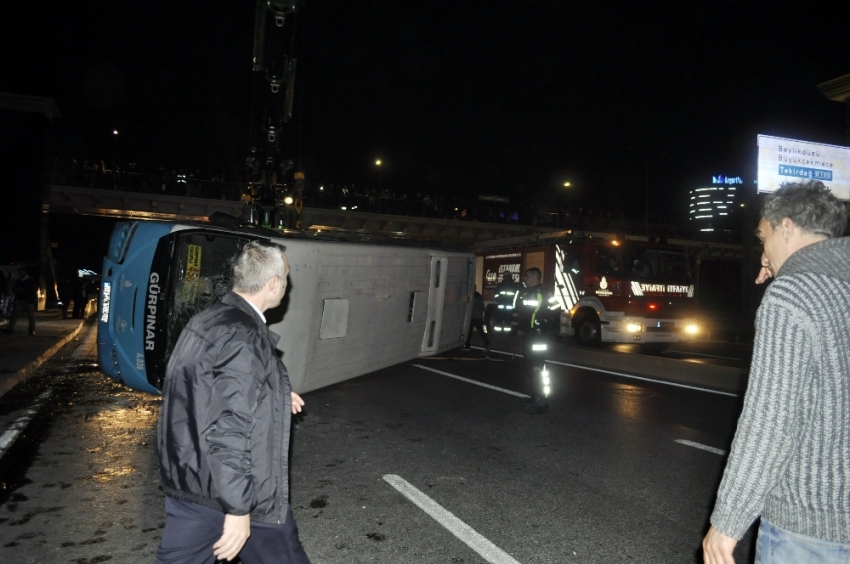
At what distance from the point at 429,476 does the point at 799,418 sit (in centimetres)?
405

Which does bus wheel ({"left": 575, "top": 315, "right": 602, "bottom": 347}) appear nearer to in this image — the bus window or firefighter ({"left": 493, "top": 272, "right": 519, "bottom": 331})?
firefighter ({"left": 493, "top": 272, "right": 519, "bottom": 331})

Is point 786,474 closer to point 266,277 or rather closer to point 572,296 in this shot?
point 266,277

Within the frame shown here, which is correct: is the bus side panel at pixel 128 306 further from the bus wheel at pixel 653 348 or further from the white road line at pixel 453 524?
the bus wheel at pixel 653 348

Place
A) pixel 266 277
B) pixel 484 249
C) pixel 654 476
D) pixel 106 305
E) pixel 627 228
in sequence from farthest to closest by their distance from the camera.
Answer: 1. pixel 627 228
2. pixel 484 249
3. pixel 106 305
4. pixel 654 476
5. pixel 266 277

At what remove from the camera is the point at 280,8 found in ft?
42.2

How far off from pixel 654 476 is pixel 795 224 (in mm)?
4065

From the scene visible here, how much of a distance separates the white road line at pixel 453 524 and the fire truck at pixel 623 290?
32.2 feet

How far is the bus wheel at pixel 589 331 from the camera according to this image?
1555 cm

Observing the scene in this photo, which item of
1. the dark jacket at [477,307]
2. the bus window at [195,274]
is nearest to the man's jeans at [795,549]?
the bus window at [195,274]

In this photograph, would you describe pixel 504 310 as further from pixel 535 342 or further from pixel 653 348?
pixel 653 348

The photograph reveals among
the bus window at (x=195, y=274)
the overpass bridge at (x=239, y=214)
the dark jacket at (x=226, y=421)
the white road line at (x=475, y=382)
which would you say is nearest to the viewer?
the dark jacket at (x=226, y=421)

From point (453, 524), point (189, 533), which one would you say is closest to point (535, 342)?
point (453, 524)

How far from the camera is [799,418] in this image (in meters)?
1.78

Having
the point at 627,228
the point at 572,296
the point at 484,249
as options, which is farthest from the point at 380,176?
the point at 572,296
